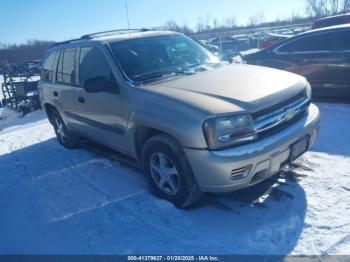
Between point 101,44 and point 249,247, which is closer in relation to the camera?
point 249,247

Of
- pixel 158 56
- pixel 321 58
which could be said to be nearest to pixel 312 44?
pixel 321 58

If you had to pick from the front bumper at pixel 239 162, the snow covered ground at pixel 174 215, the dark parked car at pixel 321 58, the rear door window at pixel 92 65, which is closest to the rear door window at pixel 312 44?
the dark parked car at pixel 321 58

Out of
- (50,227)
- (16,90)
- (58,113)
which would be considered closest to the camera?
(50,227)

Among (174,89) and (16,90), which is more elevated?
(174,89)

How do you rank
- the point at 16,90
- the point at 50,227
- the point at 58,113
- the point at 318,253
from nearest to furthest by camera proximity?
1. the point at 318,253
2. the point at 50,227
3. the point at 58,113
4. the point at 16,90

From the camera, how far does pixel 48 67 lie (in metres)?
6.15

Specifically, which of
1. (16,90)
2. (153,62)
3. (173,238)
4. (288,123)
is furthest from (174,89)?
(16,90)

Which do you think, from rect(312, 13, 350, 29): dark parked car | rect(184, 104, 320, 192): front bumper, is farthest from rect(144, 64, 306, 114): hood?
rect(312, 13, 350, 29): dark parked car

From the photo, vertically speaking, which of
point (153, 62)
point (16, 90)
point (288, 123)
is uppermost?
point (153, 62)

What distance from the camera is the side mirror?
3.89m

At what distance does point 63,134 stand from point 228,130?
13.1ft

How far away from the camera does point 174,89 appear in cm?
356

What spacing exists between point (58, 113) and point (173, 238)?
3.72 meters

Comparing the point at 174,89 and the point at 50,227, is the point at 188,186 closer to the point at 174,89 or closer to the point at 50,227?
the point at 174,89
